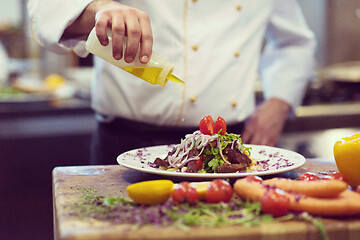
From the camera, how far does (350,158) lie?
1.31 metres

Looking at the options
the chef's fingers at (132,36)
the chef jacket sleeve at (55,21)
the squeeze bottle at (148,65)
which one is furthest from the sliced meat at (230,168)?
the chef jacket sleeve at (55,21)

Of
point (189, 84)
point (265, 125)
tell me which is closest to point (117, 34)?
point (189, 84)

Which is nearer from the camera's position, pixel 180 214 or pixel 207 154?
pixel 180 214

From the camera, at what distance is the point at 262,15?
226cm

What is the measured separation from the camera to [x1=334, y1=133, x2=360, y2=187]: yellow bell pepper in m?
1.30

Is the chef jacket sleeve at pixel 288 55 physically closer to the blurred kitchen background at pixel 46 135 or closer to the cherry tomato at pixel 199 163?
the blurred kitchen background at pixel 46 135

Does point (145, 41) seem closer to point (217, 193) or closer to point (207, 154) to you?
point (207, 154)

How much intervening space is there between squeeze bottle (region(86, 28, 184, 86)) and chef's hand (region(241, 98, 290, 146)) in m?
0.95

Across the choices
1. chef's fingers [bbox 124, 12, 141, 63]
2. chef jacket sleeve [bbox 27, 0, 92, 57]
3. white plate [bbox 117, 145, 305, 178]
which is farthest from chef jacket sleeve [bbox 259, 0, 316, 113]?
chef's fingers [bbox 124, 12, 141, 63]

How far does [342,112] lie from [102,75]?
1.68 m

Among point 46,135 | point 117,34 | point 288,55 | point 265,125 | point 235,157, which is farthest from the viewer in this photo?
point 46,135

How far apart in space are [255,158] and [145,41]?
0.51m

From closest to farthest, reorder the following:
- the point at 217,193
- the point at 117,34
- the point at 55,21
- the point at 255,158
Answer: the point at 217,193
the point at 117,34
the point at 255,158
the point at 55,21

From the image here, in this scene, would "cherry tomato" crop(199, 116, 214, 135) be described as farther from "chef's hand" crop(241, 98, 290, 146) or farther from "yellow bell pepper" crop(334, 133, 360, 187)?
"chef's hand" crop(241, 98, 290, 146)
